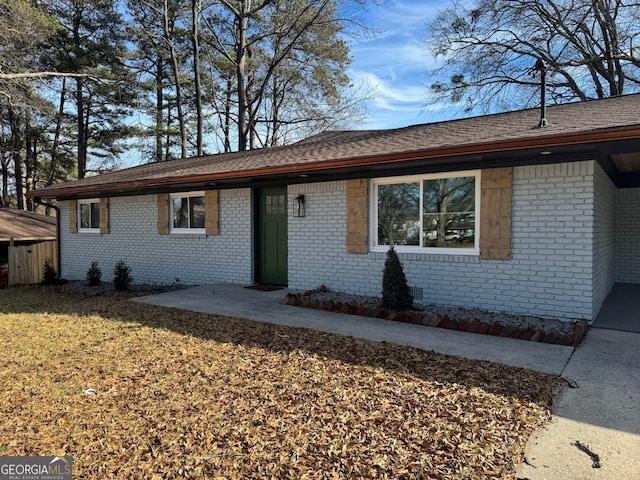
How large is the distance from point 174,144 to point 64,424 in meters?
21.7

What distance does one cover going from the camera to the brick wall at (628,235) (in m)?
8.59

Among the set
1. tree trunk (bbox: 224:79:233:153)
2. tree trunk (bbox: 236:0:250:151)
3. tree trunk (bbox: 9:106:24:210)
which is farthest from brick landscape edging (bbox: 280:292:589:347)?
tree trunk (bbox: 9:106:24:210)

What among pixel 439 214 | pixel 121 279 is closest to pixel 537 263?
→ pixel 439 214

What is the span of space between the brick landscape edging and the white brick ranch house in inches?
33.6

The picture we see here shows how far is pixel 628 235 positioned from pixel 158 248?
1102cm

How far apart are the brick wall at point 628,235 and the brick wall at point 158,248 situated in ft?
26.9

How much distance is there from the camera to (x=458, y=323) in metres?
5.38

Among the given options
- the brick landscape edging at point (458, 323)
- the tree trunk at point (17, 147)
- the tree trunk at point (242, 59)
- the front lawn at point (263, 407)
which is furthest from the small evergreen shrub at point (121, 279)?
the tree trunk at point (17, 147)

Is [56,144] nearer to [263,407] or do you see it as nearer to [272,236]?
[272,236]

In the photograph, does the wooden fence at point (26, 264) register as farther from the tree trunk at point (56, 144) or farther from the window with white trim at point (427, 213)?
the tree trunk at point (56, 144)

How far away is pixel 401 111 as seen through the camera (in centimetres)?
2144

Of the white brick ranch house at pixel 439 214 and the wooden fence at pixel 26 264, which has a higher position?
the white brick ranch house at pixel 439 214

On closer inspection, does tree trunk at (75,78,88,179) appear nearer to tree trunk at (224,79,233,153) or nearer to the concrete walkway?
tree trunk at (224,79,233,153)

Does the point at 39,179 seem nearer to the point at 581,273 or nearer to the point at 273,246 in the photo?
the point at 273,246
